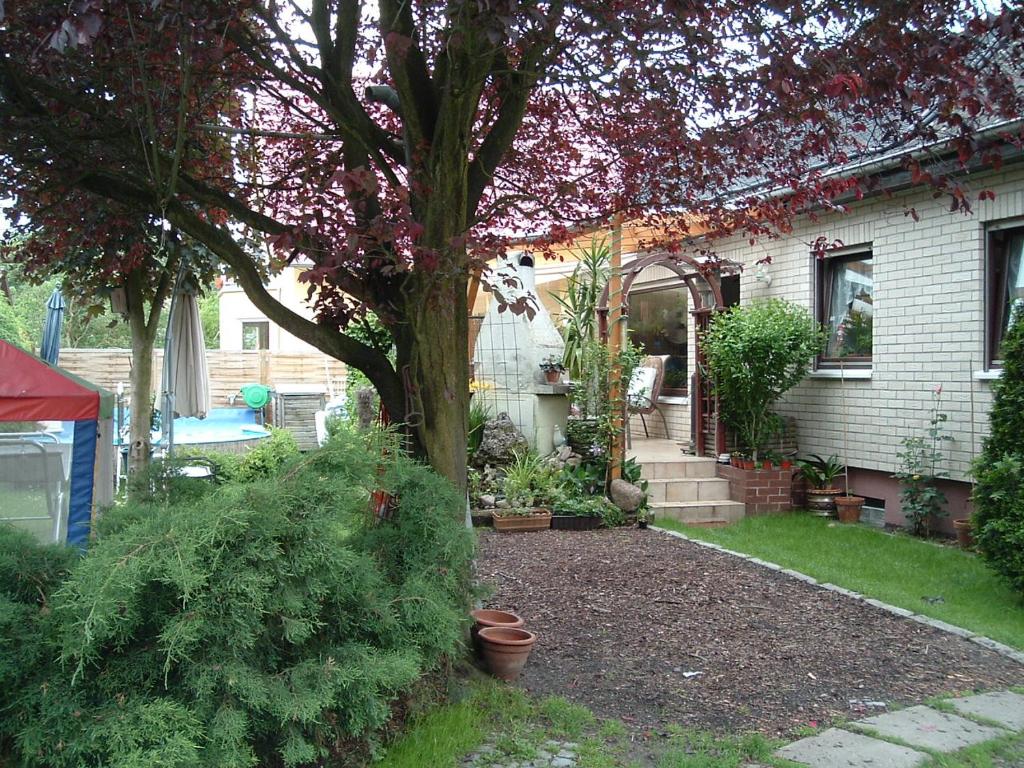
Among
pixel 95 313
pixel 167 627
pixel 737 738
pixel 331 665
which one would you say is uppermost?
pixel 95 313

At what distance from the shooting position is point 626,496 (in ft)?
28.7

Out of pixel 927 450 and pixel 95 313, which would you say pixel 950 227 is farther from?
pixel 95 313

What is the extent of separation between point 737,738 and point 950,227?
6.13 m

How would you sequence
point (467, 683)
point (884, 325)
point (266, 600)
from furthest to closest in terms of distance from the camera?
1. point (884, 325)
2. point (467, 683)
3. point (266, 600)

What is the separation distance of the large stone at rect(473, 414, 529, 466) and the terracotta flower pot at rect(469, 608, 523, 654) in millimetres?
4866

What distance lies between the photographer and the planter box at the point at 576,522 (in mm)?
8555

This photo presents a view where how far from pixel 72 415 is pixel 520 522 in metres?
4.41

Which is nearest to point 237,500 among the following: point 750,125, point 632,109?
point 750,125

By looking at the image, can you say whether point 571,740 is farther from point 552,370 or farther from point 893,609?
point 552,370

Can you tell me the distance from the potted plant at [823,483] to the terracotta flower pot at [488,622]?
5.64 meters

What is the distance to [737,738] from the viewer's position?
3.80 meters

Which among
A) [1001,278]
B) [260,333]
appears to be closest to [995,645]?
[1001,278]

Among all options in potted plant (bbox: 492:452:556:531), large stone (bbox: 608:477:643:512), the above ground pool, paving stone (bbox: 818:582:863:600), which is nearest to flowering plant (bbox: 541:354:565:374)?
potted plant (bbox: 492:452:556:531)

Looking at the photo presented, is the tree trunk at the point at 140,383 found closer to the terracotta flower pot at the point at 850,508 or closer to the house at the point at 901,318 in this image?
the house at the point at 901,318
